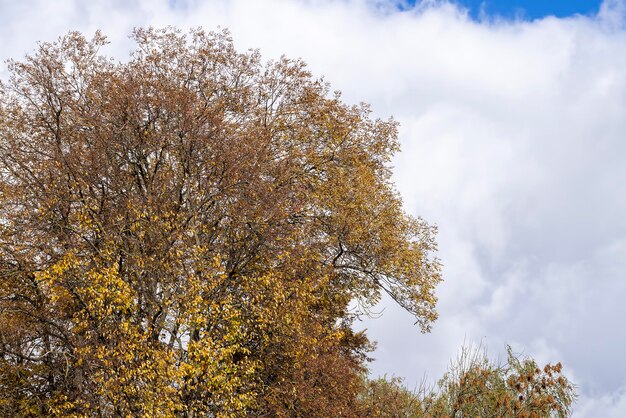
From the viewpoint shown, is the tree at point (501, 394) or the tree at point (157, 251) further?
the tree at point (157, 251)

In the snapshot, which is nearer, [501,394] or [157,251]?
[501,394]

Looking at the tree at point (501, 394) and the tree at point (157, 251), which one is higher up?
the tree at point (157, 251)

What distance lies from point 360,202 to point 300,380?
9022 millimetres

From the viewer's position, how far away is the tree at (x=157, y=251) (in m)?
25.5

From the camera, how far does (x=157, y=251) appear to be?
89.7 ft

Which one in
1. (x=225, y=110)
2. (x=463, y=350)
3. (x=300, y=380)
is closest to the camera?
(x=463, y=350)

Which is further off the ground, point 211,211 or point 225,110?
point 225,110

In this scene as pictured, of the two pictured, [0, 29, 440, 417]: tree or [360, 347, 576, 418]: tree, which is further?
[0, 29, 440, 417]: tree

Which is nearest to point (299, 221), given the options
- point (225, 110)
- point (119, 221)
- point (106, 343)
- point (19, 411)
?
point (225, 110)

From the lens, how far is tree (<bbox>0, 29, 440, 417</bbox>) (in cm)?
2553

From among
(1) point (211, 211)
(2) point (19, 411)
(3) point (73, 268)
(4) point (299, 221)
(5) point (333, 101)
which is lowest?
(2) point (19, 411)

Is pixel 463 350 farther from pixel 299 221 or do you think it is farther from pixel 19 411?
pixel 19 411

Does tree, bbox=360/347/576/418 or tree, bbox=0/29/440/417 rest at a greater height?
tree, bbox=0/29/440/417

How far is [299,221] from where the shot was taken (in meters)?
34.5
